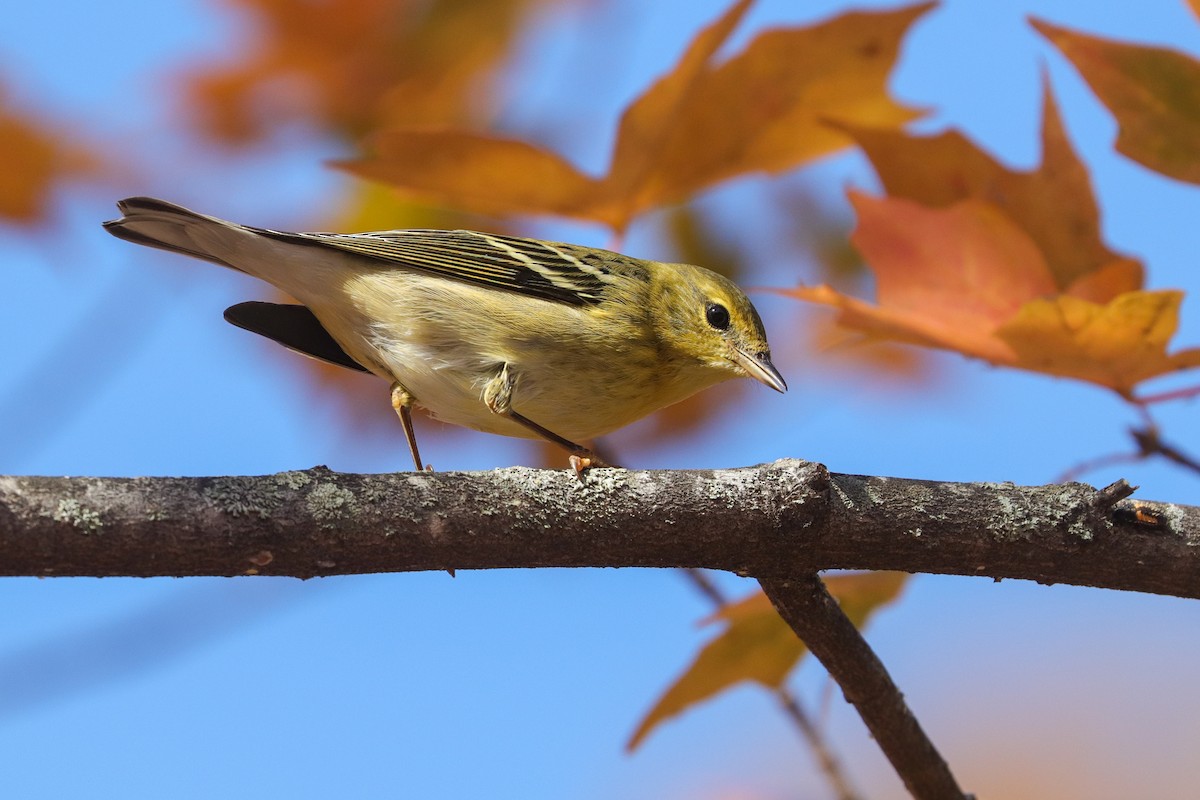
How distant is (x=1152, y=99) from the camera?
2.46m

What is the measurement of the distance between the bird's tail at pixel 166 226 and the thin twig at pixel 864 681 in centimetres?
240

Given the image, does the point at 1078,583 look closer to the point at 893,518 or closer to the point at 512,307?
the point at 893,518

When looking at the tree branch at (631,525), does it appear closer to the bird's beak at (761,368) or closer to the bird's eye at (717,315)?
the bird's beak at (761,368)

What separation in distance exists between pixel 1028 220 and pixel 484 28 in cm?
199

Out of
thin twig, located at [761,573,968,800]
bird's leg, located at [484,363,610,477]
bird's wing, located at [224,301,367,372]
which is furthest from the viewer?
bird's wing, located at [224,301,367,372]

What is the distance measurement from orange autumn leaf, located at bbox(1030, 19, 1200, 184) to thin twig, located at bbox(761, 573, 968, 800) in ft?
3.97

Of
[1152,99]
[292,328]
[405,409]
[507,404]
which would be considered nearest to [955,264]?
[1152,99]

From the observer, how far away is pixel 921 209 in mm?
2648

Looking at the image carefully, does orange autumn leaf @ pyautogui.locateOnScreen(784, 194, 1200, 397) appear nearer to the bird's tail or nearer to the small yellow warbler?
the small yellow warbler

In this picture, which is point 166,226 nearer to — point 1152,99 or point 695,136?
point 695,136

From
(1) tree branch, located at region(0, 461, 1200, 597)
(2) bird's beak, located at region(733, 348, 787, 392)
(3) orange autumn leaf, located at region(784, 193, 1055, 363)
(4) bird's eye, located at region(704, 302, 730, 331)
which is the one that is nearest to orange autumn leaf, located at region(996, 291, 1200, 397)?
(3) orange autumn leaf, located at region(784, 193, 1055, 363)

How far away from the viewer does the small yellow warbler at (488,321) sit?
3.78 metres

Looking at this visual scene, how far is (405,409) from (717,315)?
48.7 inches

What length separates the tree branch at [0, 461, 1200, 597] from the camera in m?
2.12
